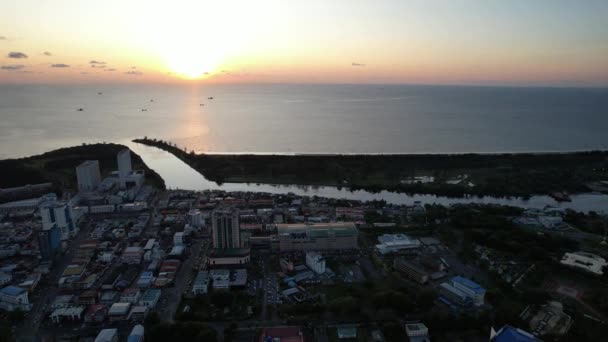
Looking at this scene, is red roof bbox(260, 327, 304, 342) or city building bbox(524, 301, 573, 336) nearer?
red roof bbox(260, 327, 304, 342)

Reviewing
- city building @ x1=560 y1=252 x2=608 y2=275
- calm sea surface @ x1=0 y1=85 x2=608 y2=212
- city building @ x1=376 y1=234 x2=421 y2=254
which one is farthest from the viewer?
calm sea surface @ x1=0 y1=85 x2=608 y2=212

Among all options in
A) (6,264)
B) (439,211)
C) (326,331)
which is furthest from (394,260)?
(6,264)

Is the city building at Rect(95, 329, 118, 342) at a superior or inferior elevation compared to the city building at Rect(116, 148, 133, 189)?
inferior

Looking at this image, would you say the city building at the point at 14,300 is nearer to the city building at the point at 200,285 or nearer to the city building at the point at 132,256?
the city building at the point at 132,256

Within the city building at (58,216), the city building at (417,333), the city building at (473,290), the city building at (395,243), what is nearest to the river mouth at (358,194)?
the city building at (395,243)

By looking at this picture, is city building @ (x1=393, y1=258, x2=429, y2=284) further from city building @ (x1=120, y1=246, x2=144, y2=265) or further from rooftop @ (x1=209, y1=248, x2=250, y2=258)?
city building @ (x1=120, y1=246, x2=144, y2=265)

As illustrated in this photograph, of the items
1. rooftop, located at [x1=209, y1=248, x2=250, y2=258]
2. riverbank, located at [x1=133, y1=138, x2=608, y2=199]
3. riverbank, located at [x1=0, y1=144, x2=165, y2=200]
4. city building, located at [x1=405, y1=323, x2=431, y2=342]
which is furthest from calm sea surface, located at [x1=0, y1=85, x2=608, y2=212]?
city building, located at [x1=405, y1=323, x2=431, y2=342]

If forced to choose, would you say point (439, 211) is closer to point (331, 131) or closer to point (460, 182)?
point (460, 182)
